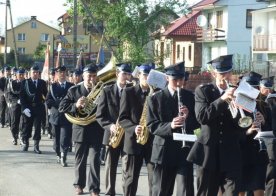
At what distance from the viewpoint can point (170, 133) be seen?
9.03 m

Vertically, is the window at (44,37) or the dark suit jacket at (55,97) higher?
the window at (44,37)

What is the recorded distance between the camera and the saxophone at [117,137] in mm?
10859

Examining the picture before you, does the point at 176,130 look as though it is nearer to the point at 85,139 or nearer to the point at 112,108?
the point at 112,108

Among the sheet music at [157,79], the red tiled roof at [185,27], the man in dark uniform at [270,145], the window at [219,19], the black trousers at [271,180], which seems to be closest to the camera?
the sheet music at [157,79]

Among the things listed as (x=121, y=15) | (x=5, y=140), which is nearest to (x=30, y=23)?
(x=121, y=15)

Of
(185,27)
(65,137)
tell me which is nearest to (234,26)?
(185,27)

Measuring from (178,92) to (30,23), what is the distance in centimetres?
13722

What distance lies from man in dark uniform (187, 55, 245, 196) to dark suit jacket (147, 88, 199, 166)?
56cm

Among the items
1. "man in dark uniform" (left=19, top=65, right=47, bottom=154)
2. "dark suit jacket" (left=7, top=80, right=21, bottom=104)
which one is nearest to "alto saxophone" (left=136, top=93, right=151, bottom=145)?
"man in dark uniform" (left=19, top=65, right=47, bottom=154)

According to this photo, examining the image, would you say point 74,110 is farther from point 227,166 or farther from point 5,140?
point 5,140

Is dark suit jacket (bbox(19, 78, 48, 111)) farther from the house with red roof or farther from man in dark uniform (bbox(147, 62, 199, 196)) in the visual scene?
the house with red roof

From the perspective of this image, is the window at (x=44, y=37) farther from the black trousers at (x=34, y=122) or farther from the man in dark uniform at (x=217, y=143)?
the man in dark uniform at (x=217, y=143)

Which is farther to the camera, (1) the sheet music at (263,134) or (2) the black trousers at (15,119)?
(2) the black trousers at (15,119)

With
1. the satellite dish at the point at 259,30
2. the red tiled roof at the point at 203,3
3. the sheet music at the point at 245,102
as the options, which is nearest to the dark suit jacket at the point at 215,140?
the sheet music at the point at 245,102
